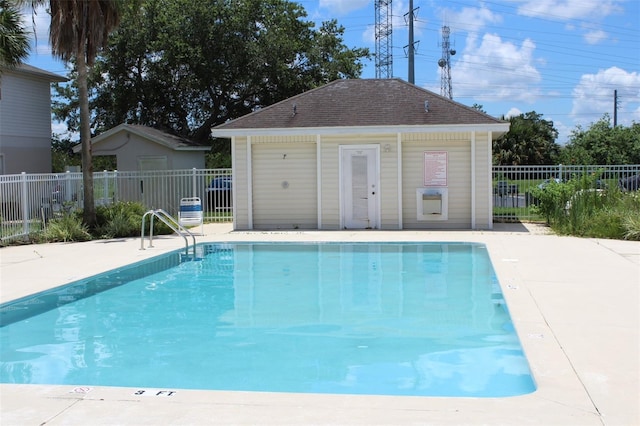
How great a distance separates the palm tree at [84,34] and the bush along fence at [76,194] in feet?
2.95

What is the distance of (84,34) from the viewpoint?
17.4 m

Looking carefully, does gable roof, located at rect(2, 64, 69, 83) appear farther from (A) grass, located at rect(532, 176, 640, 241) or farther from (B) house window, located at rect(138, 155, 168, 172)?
(A) grass, located at rect(532, 176, 640, 241)

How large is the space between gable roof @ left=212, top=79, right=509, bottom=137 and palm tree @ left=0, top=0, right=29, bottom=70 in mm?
5536

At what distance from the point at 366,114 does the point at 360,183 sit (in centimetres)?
199

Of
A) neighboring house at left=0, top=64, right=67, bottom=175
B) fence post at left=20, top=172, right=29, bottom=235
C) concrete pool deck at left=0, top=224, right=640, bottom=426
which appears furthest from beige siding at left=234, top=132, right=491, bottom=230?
neighboring house at left=0, top=64, right=67, bottom=175

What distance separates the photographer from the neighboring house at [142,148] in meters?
25.7

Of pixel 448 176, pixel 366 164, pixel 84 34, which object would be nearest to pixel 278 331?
pixel 366 164

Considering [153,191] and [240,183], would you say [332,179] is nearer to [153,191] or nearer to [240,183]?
[240,183]

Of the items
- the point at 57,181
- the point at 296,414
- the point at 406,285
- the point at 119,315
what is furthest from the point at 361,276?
the point at 57,181

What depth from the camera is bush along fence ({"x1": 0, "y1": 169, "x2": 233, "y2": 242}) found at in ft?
53.3

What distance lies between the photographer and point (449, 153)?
1845 cm

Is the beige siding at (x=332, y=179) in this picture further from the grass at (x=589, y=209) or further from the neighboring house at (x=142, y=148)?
the neighboring house at (x=142, y=148)

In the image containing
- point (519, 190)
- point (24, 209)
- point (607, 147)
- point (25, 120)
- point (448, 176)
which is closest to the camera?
point (24, 209)

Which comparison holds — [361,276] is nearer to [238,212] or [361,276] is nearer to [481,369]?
[481,369]
